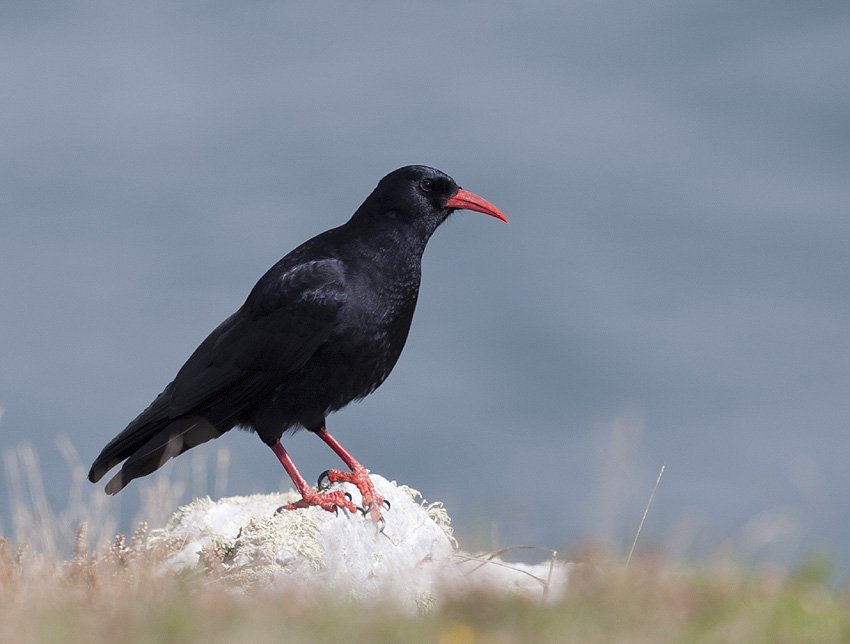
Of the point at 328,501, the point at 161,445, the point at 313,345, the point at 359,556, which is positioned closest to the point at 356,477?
the point at 328,501

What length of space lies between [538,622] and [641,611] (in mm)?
469

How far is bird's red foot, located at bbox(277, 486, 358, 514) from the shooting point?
691 cm

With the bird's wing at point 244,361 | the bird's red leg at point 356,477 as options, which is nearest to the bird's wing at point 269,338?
the bird's wing at point 244,361

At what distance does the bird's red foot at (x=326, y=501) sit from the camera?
6.91 meters

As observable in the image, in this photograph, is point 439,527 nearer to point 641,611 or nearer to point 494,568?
point 494,568

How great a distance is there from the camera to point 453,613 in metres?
4.97

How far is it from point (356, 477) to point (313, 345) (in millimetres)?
972

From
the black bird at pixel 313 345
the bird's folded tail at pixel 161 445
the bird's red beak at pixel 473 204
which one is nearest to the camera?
the black bird at pixel 313 345

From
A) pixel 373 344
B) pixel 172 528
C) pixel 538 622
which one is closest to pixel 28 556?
pixel 172 528

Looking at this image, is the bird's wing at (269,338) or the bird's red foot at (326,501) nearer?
the bird's red foot at (326,501)

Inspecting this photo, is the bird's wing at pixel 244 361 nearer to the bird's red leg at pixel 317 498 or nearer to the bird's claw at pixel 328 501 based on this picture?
the bird's red leg at pixel 317 498

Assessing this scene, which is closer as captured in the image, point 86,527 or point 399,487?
point 86,527

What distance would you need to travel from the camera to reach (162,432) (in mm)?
7562

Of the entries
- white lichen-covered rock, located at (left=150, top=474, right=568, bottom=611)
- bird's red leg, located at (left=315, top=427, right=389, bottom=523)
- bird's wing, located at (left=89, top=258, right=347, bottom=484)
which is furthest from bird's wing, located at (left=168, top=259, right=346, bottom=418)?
white lichen-covered rock, located at (left=150, top=474, right=568, bottom=611)
